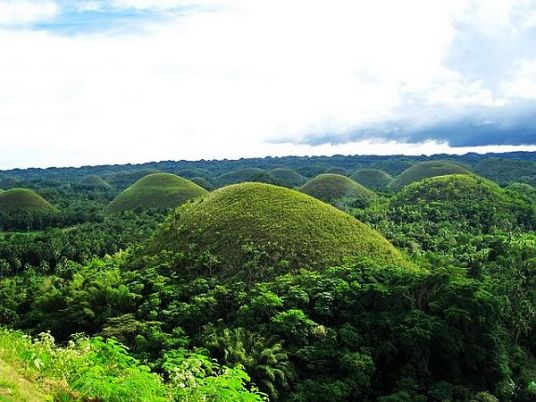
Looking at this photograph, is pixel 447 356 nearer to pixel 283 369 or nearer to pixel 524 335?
pixel 283 369

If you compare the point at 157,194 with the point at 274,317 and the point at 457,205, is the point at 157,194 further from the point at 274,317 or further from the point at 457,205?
the point at 274,317

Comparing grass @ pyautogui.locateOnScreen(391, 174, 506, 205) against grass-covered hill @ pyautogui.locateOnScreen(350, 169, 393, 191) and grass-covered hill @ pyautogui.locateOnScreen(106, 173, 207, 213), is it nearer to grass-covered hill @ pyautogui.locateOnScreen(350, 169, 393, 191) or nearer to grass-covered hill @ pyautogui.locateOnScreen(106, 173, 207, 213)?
grass-covered hill @ pyautogui.locateOnScreen(106, 173, 207, 213)

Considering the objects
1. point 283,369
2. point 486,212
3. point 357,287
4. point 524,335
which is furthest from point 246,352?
point 486,212

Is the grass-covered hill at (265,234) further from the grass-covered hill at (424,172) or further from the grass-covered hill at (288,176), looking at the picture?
the grass-covered hill at (288,176)

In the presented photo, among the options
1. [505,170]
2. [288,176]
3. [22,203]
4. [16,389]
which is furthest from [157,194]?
[505,170]

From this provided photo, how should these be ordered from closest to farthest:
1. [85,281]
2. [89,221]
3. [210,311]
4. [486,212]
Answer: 1. [210,311]
2. [85,281]
3. [486,212]
4. [89,221]

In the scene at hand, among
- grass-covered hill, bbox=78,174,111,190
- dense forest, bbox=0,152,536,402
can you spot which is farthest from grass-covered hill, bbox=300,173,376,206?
grass-covered hill, bbox=78,174,111,190

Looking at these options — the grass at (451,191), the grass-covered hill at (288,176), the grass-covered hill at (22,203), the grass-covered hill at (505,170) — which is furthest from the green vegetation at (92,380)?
the grass-covered hill at (505,170)
